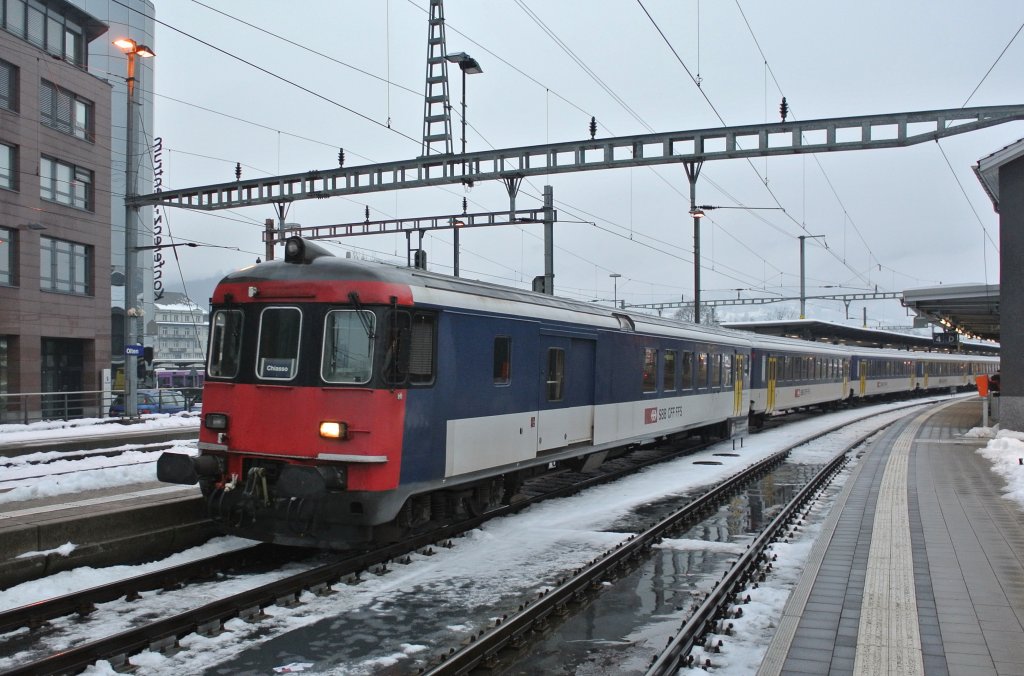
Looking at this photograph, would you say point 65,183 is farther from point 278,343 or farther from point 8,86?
point 278,343

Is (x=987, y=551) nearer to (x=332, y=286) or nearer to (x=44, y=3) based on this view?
(x=332, y=286)

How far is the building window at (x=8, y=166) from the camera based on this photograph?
2939cm

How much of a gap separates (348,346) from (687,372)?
11423 millimetres

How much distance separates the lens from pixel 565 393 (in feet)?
40.4

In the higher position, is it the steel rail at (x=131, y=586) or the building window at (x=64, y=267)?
the building window at (x=64, y=267)

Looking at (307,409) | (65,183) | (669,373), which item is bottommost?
(307,409)

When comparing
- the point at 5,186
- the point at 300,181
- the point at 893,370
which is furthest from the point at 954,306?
the point at 5,186

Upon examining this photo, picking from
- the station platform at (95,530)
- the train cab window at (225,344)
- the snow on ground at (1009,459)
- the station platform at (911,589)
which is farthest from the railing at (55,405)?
the snow on ground at (1009,459)

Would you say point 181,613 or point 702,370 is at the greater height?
point 702,370

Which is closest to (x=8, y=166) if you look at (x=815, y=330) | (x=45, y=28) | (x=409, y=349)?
(x=45, y=28)

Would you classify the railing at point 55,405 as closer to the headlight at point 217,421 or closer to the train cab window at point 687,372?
the train cab window at point 687,372

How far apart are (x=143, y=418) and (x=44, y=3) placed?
62.0 ft

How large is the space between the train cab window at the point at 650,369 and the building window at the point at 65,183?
25.6 metres

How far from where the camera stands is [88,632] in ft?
21.2
